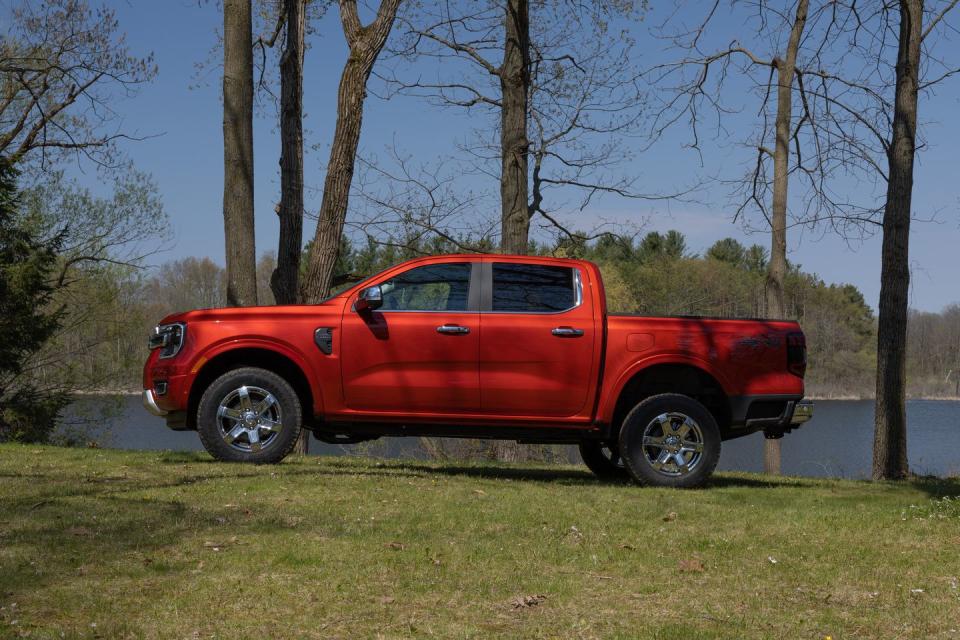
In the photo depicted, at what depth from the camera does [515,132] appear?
1675 cm

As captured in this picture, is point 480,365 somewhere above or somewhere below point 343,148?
below

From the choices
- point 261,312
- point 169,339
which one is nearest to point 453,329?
point 261,312

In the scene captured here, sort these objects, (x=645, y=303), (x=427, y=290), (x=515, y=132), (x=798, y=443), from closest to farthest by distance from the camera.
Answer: (x=427, y=290), (x=515, y=132), (x=798, y=443), (x=645, y=303)

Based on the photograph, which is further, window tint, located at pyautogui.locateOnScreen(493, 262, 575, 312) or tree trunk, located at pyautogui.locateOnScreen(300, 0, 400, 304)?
tree trunk, located at pyautogui.locateOnScreen(300, 0, 400, 304)

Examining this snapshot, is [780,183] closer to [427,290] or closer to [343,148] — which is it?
[343,148]

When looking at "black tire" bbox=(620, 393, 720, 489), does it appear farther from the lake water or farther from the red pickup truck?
the lake water

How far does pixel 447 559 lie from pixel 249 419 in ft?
13.1

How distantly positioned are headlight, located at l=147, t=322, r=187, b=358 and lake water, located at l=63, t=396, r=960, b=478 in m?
14.1

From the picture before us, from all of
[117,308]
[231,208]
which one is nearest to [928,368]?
[117,308]

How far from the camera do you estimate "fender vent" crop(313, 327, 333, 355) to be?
372 inches

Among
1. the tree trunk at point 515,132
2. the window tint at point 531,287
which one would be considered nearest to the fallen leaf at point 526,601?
the window tint at point 531,287

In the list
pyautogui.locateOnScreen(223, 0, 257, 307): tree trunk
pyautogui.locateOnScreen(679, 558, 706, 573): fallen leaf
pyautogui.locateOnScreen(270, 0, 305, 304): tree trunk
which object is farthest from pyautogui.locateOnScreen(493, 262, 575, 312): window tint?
pyautogui.locateOnScreen(270, 0, 305, 304): tree trunk

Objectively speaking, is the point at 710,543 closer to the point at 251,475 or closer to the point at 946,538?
the point at 946,538

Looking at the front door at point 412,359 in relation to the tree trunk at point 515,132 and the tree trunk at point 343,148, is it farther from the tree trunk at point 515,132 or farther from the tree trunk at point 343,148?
the tree trunk at point 515,132
